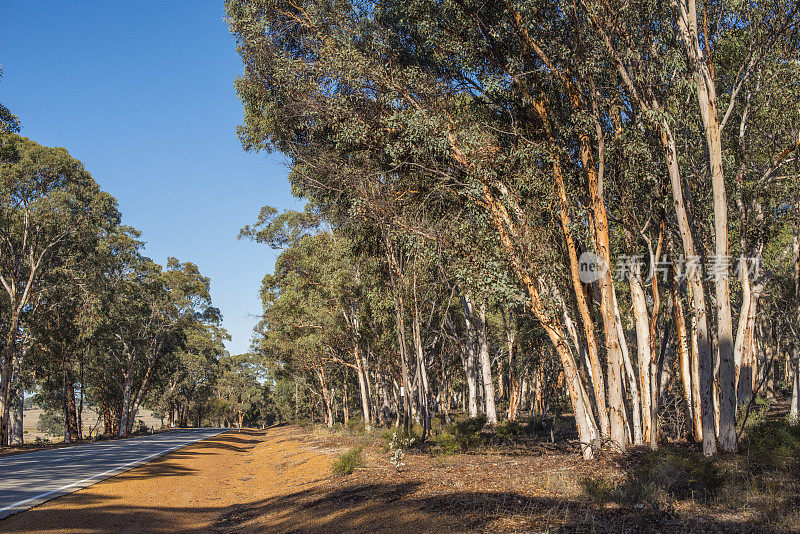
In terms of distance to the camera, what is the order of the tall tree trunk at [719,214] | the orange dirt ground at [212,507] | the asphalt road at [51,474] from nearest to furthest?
the orange dirt ground at [212,507]
the asphalt road at [51,474]
the tall tree trunk at [719,214]

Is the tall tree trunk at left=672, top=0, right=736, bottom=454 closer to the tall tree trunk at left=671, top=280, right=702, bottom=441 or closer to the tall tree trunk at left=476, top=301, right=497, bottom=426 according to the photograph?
the tall tree trunk at left=671, top=280, right=702, bottom=441

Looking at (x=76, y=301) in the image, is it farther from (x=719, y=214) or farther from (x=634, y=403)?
(x=719, y=214)

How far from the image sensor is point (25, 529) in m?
6.89

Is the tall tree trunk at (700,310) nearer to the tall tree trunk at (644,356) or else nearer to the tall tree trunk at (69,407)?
the tall tree trunk at (644,356)

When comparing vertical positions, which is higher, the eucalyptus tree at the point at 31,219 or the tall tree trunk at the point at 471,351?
the eucalyptus tree at the point at 31,219

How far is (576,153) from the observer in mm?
12625

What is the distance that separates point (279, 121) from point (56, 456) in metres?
12.5

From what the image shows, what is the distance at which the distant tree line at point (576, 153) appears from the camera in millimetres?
11078

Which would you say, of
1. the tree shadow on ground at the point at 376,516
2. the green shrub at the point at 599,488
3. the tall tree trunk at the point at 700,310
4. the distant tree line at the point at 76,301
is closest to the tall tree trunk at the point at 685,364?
the tall tree trunk at the point at 700,310

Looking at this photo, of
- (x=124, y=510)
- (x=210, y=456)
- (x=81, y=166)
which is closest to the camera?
(x=124, y=510)

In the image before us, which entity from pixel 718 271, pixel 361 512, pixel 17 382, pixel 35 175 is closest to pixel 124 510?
pixel 361 512

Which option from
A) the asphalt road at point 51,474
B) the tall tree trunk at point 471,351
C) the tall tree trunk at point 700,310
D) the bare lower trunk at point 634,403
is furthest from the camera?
the tall tree trunk at point 471,351

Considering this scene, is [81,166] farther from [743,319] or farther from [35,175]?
[743,319]

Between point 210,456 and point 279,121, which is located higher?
point 279,121
